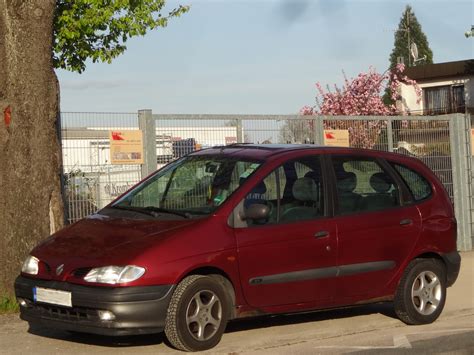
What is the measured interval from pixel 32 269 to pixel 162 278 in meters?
1.25

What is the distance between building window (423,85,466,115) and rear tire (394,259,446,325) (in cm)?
3672

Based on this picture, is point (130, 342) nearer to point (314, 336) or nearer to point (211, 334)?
point (211, 334)

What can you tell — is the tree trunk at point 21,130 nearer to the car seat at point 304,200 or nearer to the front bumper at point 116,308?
the front bumper at point 116,308

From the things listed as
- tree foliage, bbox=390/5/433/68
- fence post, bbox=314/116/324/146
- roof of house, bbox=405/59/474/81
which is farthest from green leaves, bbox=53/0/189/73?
tree foliage, bbox=390/5/433/68

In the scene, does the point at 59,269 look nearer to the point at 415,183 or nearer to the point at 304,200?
the point at 304,200

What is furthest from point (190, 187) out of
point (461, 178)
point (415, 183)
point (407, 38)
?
point (407, 38)

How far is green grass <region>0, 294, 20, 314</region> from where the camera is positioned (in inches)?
342

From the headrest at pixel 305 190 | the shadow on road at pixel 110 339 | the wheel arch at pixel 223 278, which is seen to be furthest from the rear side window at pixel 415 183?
the shadow on road at pixel 110 339

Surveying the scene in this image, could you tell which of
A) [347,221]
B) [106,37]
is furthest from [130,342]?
[106,37]

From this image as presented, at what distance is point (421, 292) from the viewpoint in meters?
8.40

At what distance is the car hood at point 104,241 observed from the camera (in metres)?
6.53

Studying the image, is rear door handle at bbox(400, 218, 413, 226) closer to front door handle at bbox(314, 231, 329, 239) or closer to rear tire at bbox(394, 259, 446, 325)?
rear tire at bbox(394, 259, 446, 325)

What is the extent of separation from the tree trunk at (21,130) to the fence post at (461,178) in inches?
314

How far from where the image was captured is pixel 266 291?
7180mm
